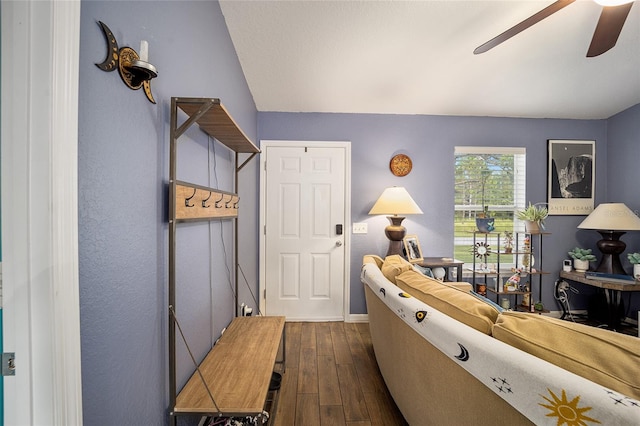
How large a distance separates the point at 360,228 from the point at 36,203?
2935 mm

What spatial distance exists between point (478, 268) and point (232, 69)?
3425mm

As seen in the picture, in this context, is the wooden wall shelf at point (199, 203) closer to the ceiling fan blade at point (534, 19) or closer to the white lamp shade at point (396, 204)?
the white lamp shade at point (396, 204)

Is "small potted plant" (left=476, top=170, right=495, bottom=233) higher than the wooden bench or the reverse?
higher

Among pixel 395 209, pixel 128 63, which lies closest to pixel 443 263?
pixel 395 209

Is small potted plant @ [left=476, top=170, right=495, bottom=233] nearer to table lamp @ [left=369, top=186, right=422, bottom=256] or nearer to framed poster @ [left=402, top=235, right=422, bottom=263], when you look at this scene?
framed poster @ [left=402, top=235, right=422, bottom=263]

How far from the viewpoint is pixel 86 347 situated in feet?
2.34

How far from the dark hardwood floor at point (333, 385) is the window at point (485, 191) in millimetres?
1782

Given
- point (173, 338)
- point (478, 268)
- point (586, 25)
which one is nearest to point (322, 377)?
point (173, 338)

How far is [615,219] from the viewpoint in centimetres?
296

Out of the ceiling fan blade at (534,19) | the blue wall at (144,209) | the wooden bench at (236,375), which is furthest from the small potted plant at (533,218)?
the blue wall at (144,209)

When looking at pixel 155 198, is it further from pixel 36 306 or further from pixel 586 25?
pixel 586 25

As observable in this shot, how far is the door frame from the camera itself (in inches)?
128

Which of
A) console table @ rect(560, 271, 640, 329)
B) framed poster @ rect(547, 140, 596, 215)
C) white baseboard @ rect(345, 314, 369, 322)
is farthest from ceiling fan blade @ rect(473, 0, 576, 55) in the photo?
console table @ rect(560, 271, 640, 329)

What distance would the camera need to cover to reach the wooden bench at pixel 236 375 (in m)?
1.11
